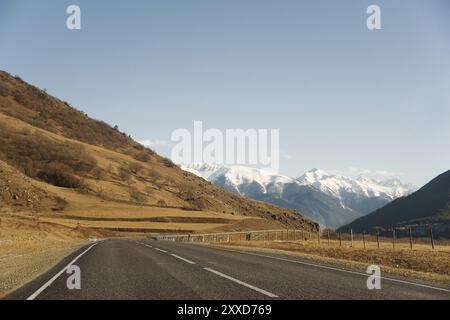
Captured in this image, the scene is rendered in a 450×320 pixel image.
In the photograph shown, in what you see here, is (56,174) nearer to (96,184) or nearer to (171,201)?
(96,184)

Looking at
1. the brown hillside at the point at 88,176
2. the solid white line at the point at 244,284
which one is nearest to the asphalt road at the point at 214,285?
the solid white line at the point at 244,284

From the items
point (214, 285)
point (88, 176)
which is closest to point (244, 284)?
point (214, 285)

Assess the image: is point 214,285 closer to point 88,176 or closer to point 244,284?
point 244,284

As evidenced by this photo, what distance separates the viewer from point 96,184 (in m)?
122

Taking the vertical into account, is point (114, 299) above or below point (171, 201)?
below

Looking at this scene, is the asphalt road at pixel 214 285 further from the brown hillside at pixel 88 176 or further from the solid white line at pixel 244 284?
the brown hillside at pixel 88 176

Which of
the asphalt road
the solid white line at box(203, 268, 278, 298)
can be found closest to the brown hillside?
the asphalt road

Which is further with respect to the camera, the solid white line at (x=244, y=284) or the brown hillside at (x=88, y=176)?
the brown hillside at (x=88, y=176)

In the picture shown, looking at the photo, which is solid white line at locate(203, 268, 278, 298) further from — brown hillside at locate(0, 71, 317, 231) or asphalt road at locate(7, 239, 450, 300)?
brown hillside at locate(0, 71, 317, 231)

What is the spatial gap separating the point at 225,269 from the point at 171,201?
4660 inches

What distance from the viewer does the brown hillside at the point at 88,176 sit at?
325 feet

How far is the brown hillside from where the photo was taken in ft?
325
